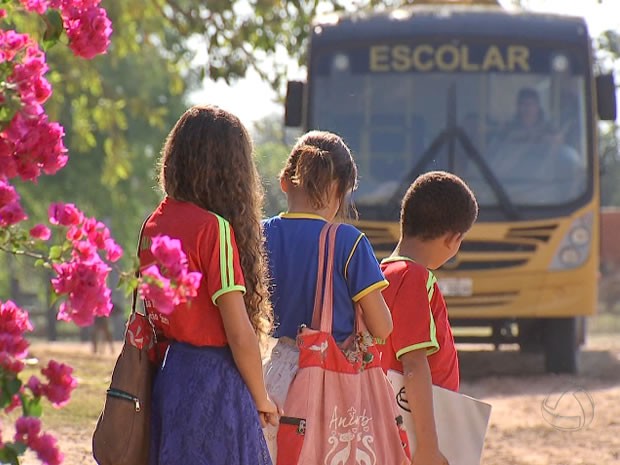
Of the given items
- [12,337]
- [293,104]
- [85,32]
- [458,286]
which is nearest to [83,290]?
[12,337]

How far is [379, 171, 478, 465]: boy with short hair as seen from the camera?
4.70m

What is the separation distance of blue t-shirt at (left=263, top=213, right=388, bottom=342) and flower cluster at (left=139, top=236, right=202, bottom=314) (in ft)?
3.64

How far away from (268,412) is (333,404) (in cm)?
25

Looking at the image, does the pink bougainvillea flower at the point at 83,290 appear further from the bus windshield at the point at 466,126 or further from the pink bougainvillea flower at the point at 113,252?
the bus windshield at the point at 466,126

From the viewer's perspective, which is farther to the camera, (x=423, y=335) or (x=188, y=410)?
(x=423, y=335)

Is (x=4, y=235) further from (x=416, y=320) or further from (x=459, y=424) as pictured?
(x=459, y=424)

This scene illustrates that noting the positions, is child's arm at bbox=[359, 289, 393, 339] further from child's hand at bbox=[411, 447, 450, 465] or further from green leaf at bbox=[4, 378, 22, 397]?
green leaf at bbox=[4, 378, 22, 397]

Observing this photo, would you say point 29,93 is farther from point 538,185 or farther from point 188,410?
point 538,185

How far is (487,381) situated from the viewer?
546 inches

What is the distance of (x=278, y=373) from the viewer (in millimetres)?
4516

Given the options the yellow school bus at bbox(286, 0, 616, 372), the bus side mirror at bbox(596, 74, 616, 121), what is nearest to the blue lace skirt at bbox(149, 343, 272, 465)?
the yellow school bus at bbox(286, 0, 616, 372)

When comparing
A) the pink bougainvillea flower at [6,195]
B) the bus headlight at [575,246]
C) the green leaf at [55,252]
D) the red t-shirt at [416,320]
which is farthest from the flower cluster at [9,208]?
the bus headlight at [575,246]

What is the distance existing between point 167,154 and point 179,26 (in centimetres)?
1247

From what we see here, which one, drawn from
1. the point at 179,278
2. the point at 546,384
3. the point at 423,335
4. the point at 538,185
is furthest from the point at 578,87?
the point at 179,278
